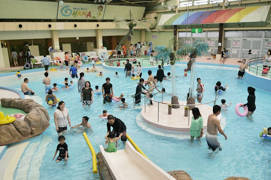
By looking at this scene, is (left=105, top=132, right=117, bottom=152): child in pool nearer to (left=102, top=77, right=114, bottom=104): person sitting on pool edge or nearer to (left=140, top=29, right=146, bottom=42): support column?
(left=102, top=77, right=114, bottom=104): person sitting on pool edge

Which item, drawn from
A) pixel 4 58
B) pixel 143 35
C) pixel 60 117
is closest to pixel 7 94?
pixel 60 117

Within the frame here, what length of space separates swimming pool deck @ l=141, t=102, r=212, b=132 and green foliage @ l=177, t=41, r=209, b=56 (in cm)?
229

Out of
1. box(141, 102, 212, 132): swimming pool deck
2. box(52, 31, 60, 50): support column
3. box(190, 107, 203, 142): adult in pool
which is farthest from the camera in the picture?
box(52, 31, 60, 50): support column

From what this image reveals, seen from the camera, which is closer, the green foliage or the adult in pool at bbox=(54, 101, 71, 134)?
the adult in pool at bbox=(54, 101, 71, 134)

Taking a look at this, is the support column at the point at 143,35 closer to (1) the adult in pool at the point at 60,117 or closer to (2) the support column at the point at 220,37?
(2) the support column at the point at 220,37

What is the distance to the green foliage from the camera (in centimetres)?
888

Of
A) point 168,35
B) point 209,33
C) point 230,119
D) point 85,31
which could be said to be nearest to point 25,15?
point 85,31

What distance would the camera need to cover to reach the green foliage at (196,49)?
29.1 ft

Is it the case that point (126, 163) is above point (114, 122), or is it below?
below

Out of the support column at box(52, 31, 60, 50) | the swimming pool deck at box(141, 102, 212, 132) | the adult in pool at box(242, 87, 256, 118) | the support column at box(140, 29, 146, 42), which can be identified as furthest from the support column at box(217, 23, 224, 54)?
the support column at box(52, 31, 60, 50)

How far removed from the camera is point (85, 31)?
2770 cm

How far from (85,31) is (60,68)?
26.1 feet

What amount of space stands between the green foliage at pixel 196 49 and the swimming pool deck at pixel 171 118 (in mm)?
2294

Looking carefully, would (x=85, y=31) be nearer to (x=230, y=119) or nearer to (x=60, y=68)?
(x=60, y=68)
